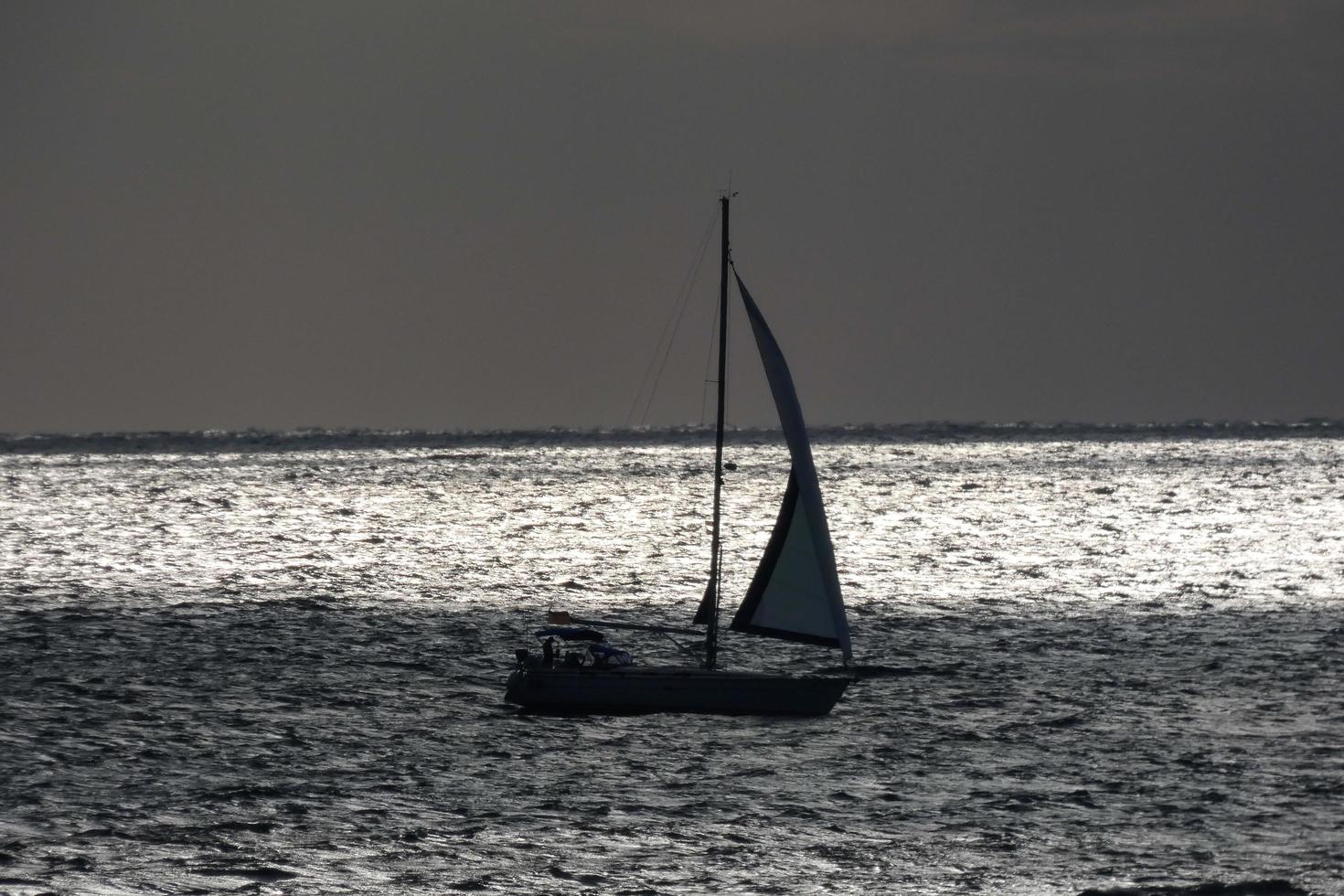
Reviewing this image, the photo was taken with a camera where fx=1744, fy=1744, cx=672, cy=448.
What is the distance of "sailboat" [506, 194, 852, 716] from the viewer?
119 ft

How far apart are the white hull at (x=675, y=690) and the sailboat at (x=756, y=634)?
0.8 inches

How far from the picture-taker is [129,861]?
2594cm

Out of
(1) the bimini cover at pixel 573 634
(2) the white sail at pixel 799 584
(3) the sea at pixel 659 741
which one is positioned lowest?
(3) the sea at pixel 659 741

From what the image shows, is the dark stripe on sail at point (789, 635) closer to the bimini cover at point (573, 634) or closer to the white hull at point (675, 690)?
the white hull at point (675, 690)

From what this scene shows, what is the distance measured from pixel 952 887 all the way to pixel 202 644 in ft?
111

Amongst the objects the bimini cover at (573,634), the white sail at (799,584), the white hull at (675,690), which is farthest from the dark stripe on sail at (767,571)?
the bimini cover at (573,634)

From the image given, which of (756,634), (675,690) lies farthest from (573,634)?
(756,634)

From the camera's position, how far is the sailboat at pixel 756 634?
3634 centimetres

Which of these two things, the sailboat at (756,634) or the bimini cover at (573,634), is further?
the bimini cover at (573,634)

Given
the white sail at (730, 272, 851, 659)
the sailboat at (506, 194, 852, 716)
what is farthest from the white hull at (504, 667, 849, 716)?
the white sail at (730, 272, 851, 659)

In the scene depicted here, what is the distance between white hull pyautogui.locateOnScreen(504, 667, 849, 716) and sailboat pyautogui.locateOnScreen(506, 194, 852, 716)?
19mm

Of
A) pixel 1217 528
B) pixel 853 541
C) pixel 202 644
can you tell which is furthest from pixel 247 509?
pixel 202 644

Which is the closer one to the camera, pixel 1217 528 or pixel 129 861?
pixel 129 861

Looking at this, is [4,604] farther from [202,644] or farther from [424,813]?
[424,813]
